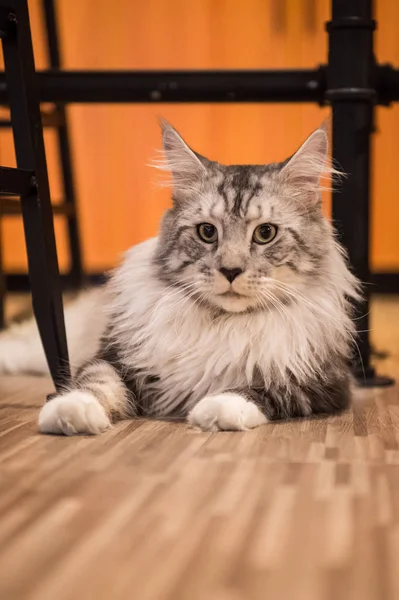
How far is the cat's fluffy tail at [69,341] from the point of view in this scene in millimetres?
1922

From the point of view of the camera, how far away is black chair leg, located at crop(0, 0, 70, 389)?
4.98 feet

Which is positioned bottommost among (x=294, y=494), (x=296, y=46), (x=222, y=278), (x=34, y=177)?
(x=294, y=494)

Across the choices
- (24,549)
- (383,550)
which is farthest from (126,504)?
(383,550)

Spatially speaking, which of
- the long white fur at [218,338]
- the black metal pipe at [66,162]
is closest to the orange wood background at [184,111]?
the black metal pipe at [66,162]

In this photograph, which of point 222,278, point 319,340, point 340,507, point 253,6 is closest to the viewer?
point 340,507

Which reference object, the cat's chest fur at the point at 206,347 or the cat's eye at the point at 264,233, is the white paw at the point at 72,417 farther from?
the cat's eye at the point at 264,233

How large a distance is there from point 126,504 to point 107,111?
3.44 m

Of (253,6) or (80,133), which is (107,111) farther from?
(253,6)

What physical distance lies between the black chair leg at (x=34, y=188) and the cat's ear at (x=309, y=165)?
0.49 m

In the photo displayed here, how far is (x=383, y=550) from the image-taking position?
0.80 meters

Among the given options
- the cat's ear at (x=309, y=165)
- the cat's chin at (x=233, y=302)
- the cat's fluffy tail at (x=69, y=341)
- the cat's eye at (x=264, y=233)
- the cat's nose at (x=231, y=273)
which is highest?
the cat's ear at (x=309, y=165)

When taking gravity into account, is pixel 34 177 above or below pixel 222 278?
above

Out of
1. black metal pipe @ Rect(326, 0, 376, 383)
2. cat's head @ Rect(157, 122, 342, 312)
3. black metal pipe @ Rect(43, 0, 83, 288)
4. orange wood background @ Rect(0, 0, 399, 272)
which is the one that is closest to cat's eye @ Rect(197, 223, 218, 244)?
cat's head @ Rect(157, 122, 342, 312)

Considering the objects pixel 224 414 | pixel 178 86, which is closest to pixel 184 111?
pixel 178 86
